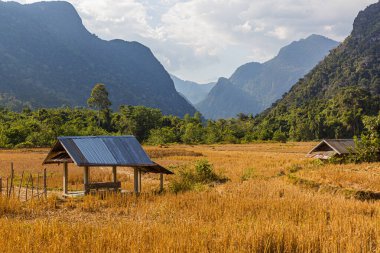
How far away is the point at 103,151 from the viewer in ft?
55.0

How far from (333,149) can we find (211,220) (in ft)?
56.5

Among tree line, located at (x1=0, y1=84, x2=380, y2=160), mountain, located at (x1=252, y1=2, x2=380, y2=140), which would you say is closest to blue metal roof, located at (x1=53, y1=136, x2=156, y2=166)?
tree line, located at (x1=0, y1=84, x2=380, y2=160)

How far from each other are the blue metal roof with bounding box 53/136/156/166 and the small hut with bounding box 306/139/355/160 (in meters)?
13.7

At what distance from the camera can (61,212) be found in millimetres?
12719

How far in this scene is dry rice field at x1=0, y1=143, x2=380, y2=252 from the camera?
7469mm

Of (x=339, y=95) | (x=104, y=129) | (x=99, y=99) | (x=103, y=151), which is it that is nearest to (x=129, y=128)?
(x=104, y=129)

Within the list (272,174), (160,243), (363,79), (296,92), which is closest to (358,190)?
(272,174)

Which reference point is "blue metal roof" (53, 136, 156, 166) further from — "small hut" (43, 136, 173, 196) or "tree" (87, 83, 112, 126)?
"tree" (87, 83, 112, 126)

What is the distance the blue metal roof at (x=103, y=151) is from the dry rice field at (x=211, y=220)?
69.6 inches

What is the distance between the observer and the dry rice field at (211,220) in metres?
7.47

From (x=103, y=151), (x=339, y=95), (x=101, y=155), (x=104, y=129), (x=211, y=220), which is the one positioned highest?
(x=339, y=95)

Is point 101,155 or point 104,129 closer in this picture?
point 101,155

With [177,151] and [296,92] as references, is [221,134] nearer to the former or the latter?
[177,151]

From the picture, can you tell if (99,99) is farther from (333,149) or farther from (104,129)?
(333,149)
